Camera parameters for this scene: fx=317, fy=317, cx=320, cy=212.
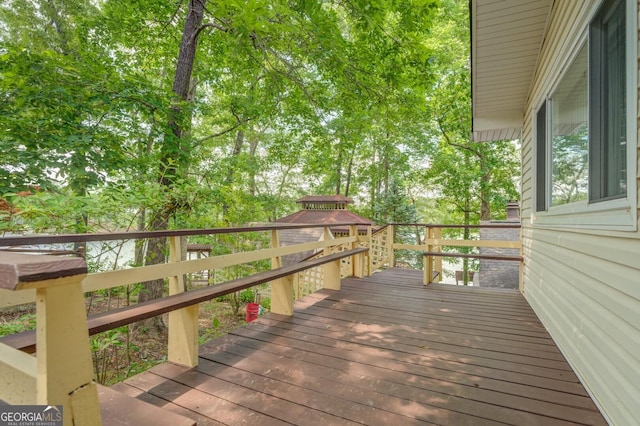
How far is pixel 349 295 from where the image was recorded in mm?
4516

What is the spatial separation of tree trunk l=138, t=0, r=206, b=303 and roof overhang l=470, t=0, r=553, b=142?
15.0 feet

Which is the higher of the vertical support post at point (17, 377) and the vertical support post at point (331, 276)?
the vertical support post at point (17, 377)

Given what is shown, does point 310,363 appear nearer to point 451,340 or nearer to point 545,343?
point 451,340

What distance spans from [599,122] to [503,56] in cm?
235

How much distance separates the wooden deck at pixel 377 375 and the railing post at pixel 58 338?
1.25 m

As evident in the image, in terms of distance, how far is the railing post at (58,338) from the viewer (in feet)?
2.22

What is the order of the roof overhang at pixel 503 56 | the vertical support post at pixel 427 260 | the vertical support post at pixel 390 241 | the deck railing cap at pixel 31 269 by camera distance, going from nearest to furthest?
the deck railing cap at pixel 31 269, the roof overhang at pixel 503 56, the vertical support post at pixel 427 260, the vertical support post at pixel 390 241

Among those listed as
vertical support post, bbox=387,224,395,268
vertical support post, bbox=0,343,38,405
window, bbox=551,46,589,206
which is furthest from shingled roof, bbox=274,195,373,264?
vertical support post, bbox=0,343,38,405

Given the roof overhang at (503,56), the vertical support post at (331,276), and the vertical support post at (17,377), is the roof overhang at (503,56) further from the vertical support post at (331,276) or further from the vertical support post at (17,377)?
the vertical support post at (17,377)

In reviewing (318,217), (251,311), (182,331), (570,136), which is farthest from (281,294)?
(318,217)

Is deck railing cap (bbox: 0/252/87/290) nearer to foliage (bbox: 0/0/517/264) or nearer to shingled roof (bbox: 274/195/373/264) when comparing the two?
foliage (bbox: 0/0/517/264)

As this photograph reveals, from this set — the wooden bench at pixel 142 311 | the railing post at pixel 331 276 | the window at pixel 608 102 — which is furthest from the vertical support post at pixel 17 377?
the railing post at pixel 331 276

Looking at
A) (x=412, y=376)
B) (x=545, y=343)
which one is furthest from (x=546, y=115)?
(x=412, y=376)

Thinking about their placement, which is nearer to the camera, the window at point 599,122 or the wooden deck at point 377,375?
the window at point 599,122
